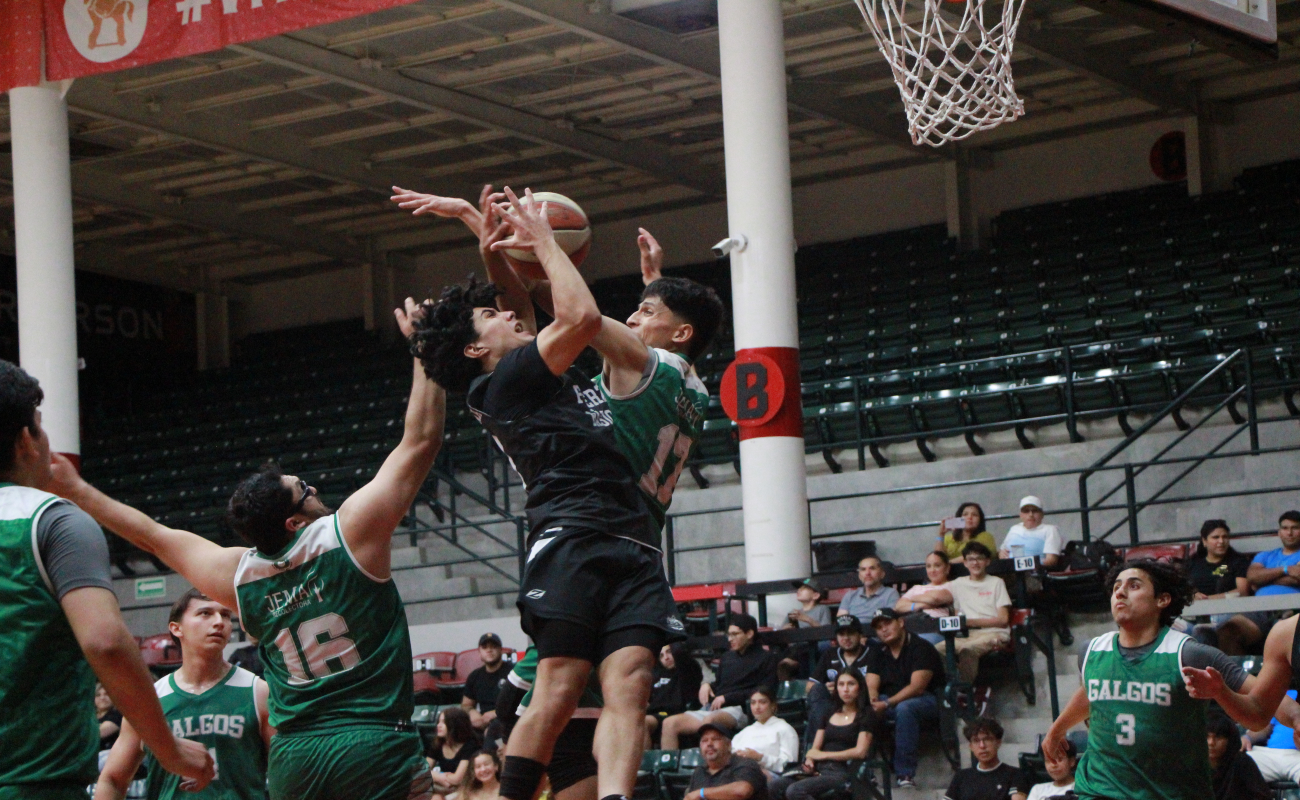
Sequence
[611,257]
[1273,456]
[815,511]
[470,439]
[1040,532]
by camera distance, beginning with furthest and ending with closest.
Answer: [611,257] → [470,439] → [815,511] → [1273,456] → [1040,532]

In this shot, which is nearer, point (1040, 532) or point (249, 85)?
point (1040, 532)

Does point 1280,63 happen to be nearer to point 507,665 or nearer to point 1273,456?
point 1273,456

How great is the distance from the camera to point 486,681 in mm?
12508

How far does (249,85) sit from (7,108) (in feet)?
10.0

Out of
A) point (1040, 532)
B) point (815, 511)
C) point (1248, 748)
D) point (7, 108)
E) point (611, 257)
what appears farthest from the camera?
point (611, 257)

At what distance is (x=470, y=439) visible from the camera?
60.9ft

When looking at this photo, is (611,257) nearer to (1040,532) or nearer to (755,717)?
(1040,532)

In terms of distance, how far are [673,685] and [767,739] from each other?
3.31ft

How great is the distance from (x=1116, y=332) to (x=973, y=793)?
7994 mm

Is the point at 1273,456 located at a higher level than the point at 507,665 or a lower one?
higher

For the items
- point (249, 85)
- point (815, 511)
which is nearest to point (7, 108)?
point (249, 85)

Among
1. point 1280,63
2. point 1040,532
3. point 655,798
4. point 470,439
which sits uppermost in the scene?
point 1280,63

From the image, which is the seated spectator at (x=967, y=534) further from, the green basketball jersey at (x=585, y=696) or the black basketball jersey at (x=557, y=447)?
the black basketball jersey at (x=557, y=447)

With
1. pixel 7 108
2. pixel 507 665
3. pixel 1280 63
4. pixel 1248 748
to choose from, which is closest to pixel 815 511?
pixel 507 665
